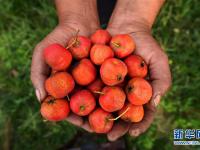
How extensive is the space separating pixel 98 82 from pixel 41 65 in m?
0.49

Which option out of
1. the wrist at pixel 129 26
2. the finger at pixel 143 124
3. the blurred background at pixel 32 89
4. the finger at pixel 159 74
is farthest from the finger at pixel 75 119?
the blurred background at pixel 32 89

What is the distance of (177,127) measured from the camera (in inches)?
140

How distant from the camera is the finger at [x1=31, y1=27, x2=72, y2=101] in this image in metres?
2.51

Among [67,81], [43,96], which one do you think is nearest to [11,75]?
[43,96]

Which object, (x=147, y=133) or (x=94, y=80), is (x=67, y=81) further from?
(x=147, y=133)

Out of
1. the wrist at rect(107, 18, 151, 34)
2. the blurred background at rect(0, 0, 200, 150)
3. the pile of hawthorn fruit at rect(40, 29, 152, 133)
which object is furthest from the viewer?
the blurred background at rect(0, 0, 200, 150)

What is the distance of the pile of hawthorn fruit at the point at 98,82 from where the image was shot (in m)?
2.29

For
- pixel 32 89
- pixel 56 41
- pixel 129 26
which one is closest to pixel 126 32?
pixel 129 26

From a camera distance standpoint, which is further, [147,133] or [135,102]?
[147,133]

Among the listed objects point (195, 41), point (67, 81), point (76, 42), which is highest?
point (76, 42)

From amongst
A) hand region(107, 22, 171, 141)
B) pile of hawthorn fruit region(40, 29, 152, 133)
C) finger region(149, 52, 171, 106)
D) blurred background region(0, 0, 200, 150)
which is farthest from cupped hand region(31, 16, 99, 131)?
blurred background region(0, 0, 200, 150)

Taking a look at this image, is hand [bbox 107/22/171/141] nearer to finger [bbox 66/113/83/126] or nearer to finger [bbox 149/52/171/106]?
finger [bbox 149/52/171/106]

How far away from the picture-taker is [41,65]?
2.61 m

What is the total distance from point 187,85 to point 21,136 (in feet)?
6.28
